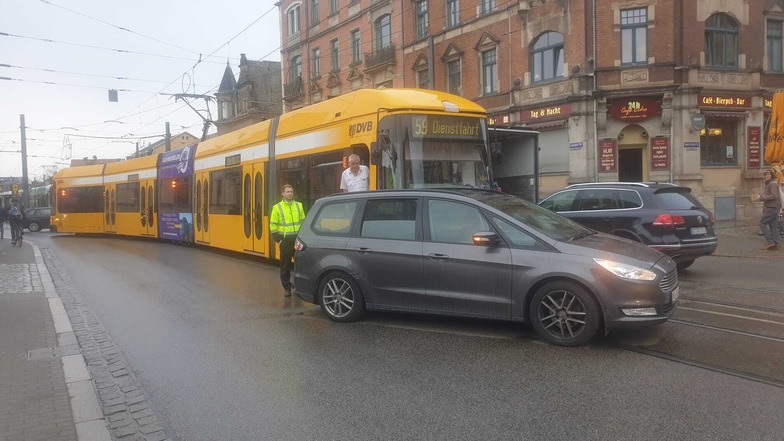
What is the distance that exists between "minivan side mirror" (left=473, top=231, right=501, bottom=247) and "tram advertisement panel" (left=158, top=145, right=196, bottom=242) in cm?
1414

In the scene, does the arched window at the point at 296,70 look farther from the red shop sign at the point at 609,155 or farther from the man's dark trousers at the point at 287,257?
the man's dark trousers at the point at 287,257

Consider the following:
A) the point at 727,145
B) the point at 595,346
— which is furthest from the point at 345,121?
the point at 727,145

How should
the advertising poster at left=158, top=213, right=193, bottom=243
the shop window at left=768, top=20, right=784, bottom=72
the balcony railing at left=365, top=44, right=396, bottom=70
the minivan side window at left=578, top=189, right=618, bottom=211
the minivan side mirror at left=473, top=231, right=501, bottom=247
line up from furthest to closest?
the balcony railing at left=365, top=44, right=396, bottom=70
the shop window at left=768, top=20, right=784, bottom=72
the advertising poster at left=158, top=213, right=193, bottom=243
the minivan side window at left=578, top=189, right=618, bottom=211
the minivan side mirror at left=473, top=231, right=501, bottom=247

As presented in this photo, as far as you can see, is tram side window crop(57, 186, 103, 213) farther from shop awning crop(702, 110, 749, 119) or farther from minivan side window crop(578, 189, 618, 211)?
shop awning crop(702, 110, 749, 119)

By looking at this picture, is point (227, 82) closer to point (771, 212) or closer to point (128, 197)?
point (128, 197)

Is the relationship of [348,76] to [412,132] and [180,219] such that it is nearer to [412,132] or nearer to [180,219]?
[180,219]

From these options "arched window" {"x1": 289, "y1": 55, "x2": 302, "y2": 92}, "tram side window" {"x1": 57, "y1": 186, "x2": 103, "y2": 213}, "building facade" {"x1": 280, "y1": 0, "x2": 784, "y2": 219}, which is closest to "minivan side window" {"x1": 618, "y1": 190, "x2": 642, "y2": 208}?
"building facade" {"x1": 280, "y1": 0, "x2": 784, "y2": 219}

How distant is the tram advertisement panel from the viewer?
18.6 meters

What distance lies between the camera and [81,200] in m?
27.2

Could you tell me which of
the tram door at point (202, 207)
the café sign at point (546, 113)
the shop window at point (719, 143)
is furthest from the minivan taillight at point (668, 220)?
the shop window at point (719, 143)

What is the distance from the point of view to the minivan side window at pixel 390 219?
6.83m

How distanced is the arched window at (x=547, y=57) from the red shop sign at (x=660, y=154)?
13.9 ft

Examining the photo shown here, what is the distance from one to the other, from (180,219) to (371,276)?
1390 centimetres

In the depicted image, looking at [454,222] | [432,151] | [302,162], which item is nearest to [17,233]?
[302,162]
